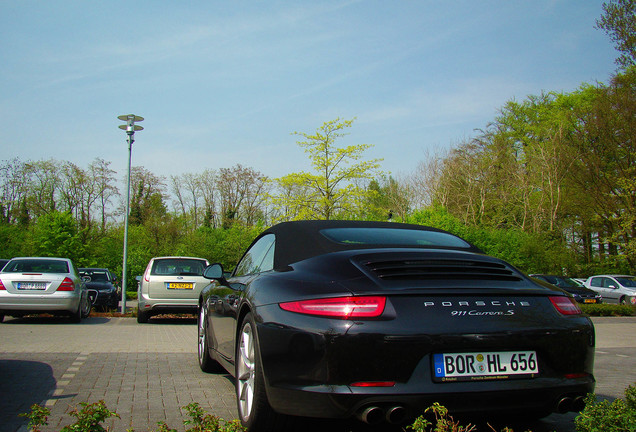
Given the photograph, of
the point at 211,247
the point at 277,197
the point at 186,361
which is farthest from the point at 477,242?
the point at 186,361

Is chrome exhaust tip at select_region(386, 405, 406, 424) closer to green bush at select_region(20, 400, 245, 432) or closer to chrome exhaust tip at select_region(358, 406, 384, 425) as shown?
chrome exhaust tip at select_region(358, 406, 384, 425)

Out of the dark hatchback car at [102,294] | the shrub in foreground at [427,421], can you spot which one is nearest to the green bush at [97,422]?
the shrub in foreground at [427,421]

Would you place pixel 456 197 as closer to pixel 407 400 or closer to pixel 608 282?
pixel 608 282

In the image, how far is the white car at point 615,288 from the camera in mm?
28906

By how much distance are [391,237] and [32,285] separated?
34.7 ft

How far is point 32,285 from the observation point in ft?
41.8

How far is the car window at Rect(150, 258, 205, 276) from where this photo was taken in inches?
559

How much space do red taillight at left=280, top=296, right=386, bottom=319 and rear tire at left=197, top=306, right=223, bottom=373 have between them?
10.6 feet

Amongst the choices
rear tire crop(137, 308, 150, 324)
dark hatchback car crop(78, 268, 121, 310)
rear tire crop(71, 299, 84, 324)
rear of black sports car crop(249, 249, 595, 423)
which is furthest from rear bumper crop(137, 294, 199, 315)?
rear of black sports car crop(249, 249, 595, 423)

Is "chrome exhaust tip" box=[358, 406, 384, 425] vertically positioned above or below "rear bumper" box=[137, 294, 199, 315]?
above

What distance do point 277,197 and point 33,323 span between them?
23439mm

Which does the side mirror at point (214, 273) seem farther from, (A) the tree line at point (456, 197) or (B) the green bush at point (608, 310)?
(A) the tree line at point (456, 197)

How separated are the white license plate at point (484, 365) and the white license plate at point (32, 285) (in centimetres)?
1161

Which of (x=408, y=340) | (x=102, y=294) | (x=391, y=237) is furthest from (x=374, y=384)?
(x=102, y=294)
